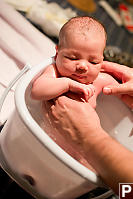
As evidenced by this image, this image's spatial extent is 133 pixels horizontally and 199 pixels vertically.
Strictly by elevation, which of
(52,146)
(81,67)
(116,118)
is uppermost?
(81,67)

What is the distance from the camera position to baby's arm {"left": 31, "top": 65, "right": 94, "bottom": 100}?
2.07ft

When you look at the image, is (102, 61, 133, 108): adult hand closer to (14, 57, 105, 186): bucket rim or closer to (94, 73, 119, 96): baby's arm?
(94, 73, 119, 96): baby's arm

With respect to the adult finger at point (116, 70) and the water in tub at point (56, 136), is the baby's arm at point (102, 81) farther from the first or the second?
the water in tub at point (56, 136)

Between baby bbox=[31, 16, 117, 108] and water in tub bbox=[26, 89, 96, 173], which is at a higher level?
baby bbox=[31, 16, 117, 108]

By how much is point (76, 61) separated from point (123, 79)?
0.20 m

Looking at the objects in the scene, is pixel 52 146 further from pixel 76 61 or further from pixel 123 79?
pixel 123 79

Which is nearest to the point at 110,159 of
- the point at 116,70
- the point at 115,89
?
the point at 115,89

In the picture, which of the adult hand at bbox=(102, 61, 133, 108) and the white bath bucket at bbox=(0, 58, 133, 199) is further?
the adult hand at bbox=(102, 61, 133, 108)

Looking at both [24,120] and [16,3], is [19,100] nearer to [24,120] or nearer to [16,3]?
[24,120]

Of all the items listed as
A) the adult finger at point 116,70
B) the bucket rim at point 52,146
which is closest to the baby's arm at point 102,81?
the adult finger at point 116,70

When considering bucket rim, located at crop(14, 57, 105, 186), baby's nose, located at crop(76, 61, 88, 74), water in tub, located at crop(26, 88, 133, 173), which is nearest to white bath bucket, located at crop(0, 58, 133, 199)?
bucket rim, located at crop(14, 57, 105, 186)

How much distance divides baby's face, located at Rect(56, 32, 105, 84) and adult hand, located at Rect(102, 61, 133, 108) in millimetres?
90

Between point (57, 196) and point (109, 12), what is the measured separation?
4.82 ft

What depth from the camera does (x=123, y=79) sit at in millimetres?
791
